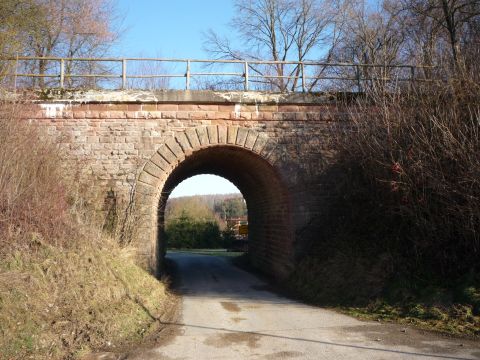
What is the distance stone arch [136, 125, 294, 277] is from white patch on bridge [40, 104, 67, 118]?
2.74 meters

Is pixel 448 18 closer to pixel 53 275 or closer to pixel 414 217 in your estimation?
pixel 414 217

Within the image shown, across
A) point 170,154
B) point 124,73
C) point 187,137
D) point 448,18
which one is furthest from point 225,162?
point 448,18

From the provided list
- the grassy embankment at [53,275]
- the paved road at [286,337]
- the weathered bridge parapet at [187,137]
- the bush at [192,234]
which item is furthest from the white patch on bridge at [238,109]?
the bush at [192,234]

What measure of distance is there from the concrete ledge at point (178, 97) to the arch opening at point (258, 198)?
4.55ft

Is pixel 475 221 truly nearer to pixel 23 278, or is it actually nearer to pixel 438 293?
pixel 438 293

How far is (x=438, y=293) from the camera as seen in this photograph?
770 centimetres

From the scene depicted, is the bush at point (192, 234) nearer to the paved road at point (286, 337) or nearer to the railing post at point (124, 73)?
the railing post at point (124, 73)

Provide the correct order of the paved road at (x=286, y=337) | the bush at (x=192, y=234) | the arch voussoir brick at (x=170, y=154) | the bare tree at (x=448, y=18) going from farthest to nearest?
1. the bush at (x=192, y=234)
2. the bare tree at (x=448, y=18)
3. the arch voussoir brick at (x=170, y=154)
4. the paved road at (x=286, y=337)

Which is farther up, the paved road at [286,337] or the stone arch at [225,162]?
the stone arch at [225,162]

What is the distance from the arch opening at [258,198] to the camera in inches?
491

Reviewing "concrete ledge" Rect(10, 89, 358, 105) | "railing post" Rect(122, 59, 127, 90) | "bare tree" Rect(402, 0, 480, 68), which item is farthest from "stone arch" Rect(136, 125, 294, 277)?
"bare tree" Rect(402, 0, 480, 68)

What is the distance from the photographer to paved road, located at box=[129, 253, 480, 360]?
5.71 metres

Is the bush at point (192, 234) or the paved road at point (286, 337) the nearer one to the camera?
the paved road at point (286, 337)

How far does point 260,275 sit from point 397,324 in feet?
26.9
